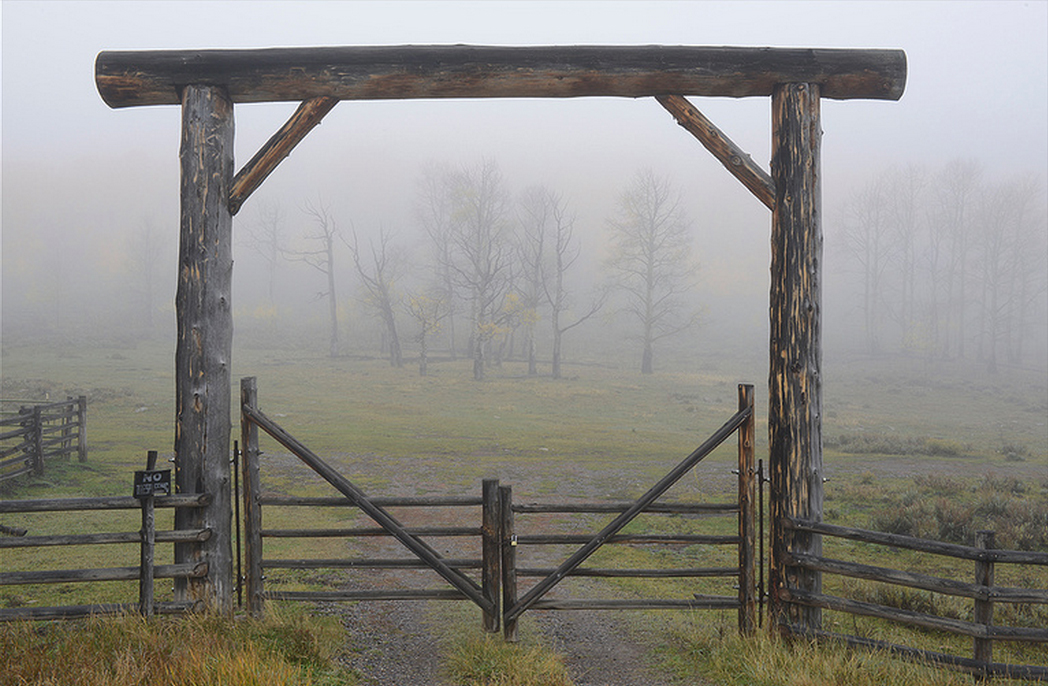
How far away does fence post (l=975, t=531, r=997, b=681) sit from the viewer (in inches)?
199

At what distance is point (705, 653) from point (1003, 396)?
39.4 m

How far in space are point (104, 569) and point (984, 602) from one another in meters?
7.13

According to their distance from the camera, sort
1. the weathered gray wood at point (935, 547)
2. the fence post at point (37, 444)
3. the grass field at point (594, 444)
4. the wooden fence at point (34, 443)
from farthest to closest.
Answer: the fence post at point (37, 444) < the wooden fence at point (34, 443) < the grass field at point (594, 444) < the weathered gray wood at point (935, 547)

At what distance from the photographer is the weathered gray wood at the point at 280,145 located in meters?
6.15

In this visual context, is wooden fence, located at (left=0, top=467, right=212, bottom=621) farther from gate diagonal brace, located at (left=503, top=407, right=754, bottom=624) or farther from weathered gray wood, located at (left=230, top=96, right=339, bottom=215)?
gate diagonal brace, located at (left=503, top=407, right=754, bottom=624)

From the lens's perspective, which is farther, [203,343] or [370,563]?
[370,563]

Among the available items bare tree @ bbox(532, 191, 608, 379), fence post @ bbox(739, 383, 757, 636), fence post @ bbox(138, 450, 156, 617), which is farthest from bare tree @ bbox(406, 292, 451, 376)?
fence post @ bbox(739, 383, 757, 636)

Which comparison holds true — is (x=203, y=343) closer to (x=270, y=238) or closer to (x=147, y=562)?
(x=147, y=562)

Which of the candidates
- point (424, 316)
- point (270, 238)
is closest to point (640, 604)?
point (424, 316)

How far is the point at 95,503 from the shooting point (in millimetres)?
5863

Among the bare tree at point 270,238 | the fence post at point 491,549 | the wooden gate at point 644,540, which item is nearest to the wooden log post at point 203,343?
the fence post at point 491,549

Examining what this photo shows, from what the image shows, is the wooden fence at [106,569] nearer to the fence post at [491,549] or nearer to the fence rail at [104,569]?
the fence rail at [104,569]

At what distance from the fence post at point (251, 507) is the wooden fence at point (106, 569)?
417mm

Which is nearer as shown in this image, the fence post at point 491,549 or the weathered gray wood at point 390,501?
the fence post at point 491,549
